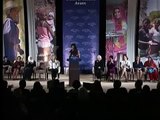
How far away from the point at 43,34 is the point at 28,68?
2620 millimetres

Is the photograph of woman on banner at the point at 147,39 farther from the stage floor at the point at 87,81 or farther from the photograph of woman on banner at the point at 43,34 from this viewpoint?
the photograph of woman on banner at the point at 43,34

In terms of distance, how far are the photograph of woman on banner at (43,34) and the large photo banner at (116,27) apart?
8.26 ft

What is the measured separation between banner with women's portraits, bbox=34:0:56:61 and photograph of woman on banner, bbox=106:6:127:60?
2408 mm

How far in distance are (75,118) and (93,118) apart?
7.8 inches

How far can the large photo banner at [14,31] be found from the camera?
1602 centimetres

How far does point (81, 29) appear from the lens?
1639 cm

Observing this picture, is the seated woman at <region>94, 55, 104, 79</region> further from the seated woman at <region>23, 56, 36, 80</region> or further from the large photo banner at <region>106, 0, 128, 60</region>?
the seated woman at <region>23, 56, 36, 80</region>

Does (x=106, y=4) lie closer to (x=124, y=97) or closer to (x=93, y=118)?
(x=124, y=97)

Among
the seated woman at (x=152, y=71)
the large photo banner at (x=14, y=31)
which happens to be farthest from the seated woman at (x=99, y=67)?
the large photo banner at (x=14, y=31)

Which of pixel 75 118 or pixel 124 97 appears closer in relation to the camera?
pixel 75 118

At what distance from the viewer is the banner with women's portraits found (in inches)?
639

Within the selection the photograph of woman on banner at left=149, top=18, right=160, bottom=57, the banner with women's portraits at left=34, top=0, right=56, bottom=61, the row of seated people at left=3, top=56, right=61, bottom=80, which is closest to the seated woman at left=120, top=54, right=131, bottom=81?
the photograph of woman on banner at left=149, top=18, right=160, bottom=57

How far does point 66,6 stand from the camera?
641 inches

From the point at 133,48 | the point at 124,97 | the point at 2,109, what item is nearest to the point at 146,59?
the point at 133,48
